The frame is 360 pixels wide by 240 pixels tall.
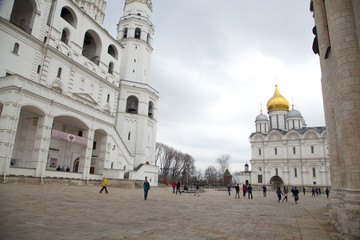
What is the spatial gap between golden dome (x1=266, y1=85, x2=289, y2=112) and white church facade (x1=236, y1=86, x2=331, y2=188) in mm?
2130

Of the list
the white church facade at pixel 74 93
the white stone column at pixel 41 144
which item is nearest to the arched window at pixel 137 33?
the white church facade at pixel 74 93

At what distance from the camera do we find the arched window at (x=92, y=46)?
107ft

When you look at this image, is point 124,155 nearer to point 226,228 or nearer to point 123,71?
point 123,71

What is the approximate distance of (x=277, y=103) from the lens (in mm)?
62250

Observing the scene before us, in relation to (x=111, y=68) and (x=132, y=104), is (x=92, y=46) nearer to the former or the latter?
(x=111, y=68)

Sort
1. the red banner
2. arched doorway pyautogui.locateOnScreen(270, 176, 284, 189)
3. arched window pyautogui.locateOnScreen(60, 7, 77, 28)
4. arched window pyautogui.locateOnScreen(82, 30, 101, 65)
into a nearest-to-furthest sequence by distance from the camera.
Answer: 1. the red banner
2. arched window pyautogui.locateOnScreen(60, 7, 77, 28)
3. arched window pyautogui.locateOnScreen(82, 30, 101, 65)
4. arched doorway pyautogui.locateOnScreen(270, 176, 284, 189)

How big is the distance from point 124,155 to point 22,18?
61.8 ft

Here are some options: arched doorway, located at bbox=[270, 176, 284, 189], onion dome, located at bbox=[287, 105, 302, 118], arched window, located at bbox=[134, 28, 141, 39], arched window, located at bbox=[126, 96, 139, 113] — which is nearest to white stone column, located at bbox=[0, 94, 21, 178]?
arched window, located at bbox=[126, 96, 139, 113]

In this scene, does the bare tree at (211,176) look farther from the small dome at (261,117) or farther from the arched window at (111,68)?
the arched window at (111,68)

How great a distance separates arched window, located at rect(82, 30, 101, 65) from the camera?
3247 cm

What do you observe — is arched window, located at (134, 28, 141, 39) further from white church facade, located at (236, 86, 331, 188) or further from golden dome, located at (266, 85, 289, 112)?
golden dome, located at (266, 85, 289, 112)

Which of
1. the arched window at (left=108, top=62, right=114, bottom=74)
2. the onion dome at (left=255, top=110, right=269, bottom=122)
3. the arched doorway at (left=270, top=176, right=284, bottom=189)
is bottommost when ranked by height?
the arched doorway at (left=270, top=176, right=284, bottom=189)

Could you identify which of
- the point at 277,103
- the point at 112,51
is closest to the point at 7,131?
the point at 112,51

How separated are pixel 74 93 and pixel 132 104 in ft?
35.2
